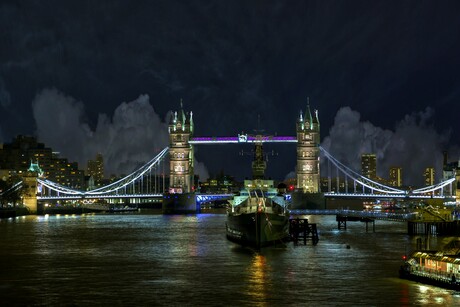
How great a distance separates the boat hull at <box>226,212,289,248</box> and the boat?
23445mm

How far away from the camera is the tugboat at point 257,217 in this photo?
71.8 m

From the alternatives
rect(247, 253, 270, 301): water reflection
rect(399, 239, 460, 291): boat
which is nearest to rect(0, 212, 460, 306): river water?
rect(247, 253, 270, 301): water reflection

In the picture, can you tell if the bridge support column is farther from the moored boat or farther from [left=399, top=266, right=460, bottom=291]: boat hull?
[left=399, top=266, right=460, bottom=291]: boat hull

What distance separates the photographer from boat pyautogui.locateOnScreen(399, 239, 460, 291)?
43.2 metres

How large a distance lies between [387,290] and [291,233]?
3860cm

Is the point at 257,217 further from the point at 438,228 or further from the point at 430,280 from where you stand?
the point at 438,228

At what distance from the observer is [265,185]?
91.1 metres

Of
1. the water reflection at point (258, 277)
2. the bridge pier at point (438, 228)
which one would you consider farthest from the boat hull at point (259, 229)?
the bridge pier at point (438, 228)

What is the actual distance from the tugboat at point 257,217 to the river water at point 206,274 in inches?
64.4

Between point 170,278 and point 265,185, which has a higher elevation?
point 265,185

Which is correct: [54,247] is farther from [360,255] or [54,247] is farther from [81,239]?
[360,255]

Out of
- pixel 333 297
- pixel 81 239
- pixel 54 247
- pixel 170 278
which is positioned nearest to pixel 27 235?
pixel 81 239

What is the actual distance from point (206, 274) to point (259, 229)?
62.2 feet

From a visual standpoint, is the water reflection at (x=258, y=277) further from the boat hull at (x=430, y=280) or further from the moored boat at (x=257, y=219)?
the boat hull at (x=430, y=280)
